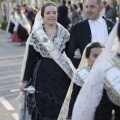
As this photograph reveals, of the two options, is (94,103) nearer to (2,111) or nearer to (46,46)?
(46,46)

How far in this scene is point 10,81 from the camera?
33.7ft

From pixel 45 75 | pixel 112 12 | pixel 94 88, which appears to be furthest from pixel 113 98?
pixel 112 12

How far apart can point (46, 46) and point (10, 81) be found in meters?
4.84

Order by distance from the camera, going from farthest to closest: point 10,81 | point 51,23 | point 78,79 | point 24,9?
point 24,9
point 10,81
point 51,23
point 78,79

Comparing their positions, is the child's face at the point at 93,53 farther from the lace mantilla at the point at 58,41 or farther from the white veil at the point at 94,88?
the lace mantilla at the point at 58,41

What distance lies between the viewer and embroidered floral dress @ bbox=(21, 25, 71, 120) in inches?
215

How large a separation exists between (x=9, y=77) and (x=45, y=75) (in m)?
5.45

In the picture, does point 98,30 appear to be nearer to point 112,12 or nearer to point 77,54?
point 77,54

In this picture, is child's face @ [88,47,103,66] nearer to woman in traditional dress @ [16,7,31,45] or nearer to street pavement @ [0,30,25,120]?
street pavement @ [0,30,25,120]

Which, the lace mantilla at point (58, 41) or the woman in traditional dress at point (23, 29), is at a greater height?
the lace mantilla at point (58, 41)

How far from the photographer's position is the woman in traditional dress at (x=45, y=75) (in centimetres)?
546

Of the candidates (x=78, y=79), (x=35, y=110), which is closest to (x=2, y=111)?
(x=35, y=110)

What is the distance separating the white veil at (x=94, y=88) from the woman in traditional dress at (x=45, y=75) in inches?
108

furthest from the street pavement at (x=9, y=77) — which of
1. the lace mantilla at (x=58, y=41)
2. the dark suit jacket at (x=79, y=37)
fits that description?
the dark suit jacket at (x=79, y=37)
